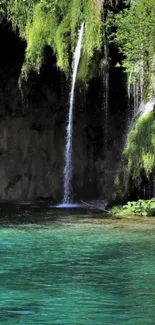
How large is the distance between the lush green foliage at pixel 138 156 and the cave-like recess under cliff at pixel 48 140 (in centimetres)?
657

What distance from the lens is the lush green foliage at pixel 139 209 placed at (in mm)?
14551

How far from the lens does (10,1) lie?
63.4 feet

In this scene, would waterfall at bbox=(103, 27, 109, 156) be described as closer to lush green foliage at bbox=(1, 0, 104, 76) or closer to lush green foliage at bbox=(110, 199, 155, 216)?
lush green foliage at bbox=(1, 0, 104, 76)

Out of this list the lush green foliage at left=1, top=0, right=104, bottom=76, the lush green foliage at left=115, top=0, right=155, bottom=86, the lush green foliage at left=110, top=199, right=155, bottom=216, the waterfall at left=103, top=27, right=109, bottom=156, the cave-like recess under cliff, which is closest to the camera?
A: the lush green foliage at left=110, top=199, right=155, bottom=216

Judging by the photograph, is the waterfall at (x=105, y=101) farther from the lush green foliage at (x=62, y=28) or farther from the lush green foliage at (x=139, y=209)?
the lush green foliage at (x=139, y=209)

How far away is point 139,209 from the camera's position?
1470 cm

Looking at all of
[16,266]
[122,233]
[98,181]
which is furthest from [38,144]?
[16,266]

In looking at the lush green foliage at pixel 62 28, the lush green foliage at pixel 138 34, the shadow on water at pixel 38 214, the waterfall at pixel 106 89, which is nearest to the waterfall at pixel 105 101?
the waterfall at pixel 106 89

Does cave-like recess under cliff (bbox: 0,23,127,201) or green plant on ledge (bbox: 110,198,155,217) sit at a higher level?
cave-like recess under cliff (bbox: 0,23,127,201)

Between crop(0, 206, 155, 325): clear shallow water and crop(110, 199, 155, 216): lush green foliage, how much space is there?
8.56 feet

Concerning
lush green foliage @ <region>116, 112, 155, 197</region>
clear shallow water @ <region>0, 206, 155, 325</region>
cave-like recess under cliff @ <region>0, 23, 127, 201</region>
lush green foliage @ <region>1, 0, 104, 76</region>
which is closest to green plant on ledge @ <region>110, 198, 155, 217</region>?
lush green foliage @ <region>116, 112, 155, 197</region>

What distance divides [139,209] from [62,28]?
6.23m

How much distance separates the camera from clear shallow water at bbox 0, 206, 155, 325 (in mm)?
5809

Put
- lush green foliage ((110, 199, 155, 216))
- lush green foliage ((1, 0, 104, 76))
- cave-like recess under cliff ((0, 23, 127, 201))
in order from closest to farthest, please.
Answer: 1. lush green foliage ((110, 199, 155, 216))
2. lush green foliage ((1, 0, 104, 76))
3. cave-like recess under cliff ((0, 23, 127, 201))
